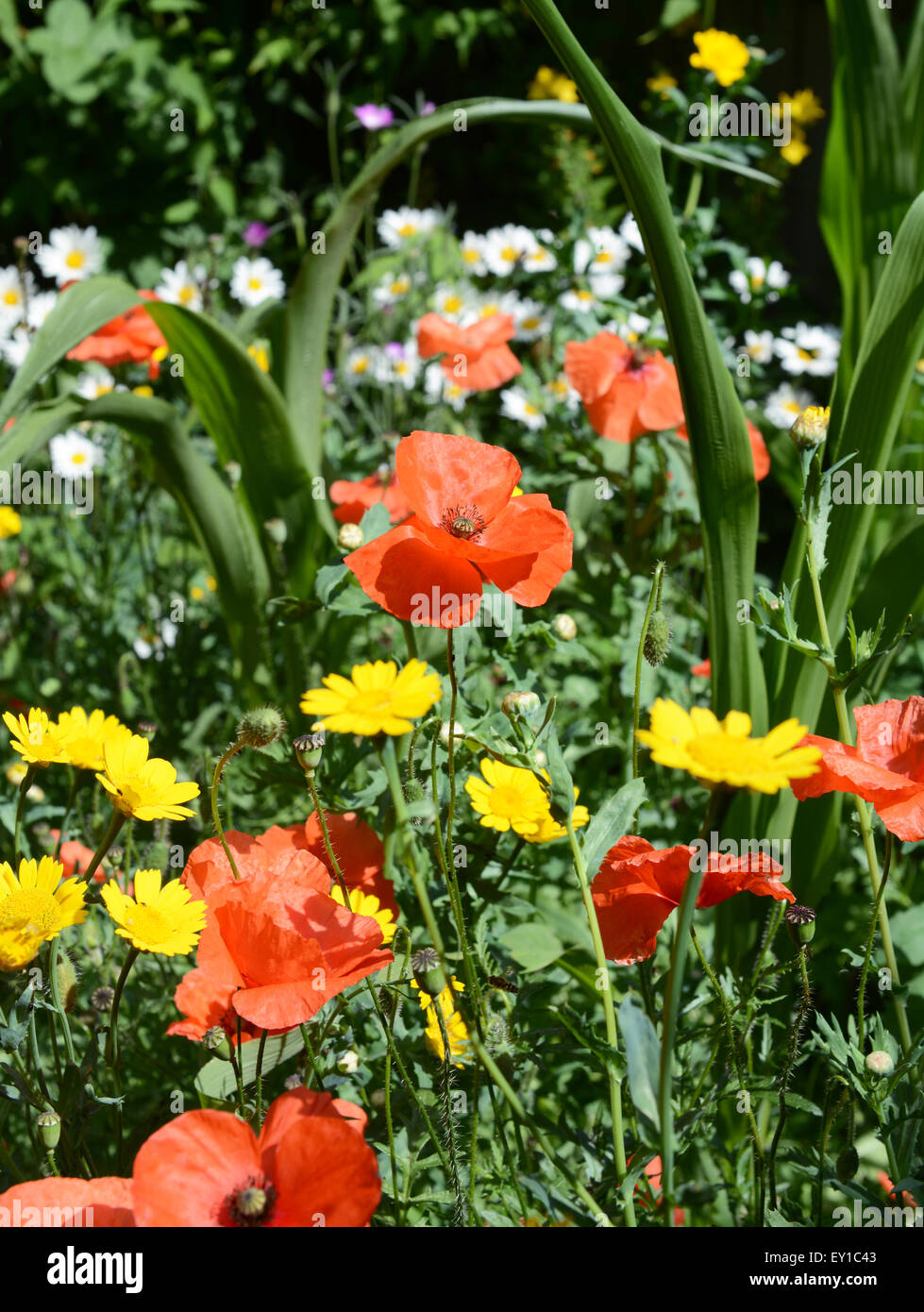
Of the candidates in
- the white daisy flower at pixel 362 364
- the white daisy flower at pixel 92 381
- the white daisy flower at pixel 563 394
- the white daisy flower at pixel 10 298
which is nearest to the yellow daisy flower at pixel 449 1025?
the white daisy flower at pixel 563 394

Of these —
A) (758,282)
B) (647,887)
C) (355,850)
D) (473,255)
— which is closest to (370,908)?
(355,850)

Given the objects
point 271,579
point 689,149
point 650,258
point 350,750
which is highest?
point 689,149

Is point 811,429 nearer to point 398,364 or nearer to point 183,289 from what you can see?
point 398,364

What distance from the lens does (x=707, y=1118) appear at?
0.70 m

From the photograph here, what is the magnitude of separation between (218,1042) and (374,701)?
10.0 inches

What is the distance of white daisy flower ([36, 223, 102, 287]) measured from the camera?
228 centimetres

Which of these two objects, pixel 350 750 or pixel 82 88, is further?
pixel 82 88

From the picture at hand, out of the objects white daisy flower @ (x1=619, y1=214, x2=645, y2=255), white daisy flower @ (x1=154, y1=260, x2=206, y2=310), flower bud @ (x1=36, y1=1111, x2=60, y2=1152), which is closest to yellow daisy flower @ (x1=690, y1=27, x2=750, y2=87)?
white daisy flower @ (x1=619, y1=214, x2=645, y2=255)

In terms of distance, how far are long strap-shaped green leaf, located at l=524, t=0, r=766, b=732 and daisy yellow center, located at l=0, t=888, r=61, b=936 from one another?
0.56m

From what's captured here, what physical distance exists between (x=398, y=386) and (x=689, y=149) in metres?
0.76

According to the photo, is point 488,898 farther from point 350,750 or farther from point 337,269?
point 337,269

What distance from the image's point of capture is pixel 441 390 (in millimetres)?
1827

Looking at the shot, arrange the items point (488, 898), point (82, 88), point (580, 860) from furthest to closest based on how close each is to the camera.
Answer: point (82, 88) → point (488, 898) → point (580, 860)
